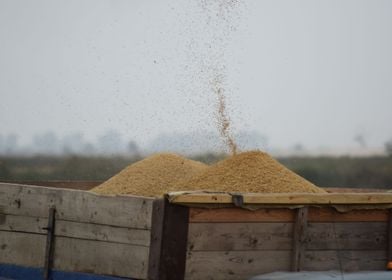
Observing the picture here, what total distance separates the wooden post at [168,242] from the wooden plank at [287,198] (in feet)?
0.27

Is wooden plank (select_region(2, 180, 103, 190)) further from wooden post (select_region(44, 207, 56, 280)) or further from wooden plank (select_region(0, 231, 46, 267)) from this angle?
wooden post (select_region(44, 207, 56, 280))

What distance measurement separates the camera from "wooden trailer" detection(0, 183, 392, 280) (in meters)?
4.32

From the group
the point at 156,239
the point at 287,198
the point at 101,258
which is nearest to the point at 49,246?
the point at 101,258

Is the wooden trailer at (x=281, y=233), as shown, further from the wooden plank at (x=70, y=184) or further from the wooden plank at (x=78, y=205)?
the wooden plank at (x=70, y=184)

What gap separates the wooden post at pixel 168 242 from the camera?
14.0 ft

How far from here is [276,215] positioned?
4.52m

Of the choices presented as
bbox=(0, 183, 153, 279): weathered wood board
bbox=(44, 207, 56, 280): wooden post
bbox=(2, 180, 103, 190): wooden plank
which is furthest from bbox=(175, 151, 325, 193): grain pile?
bbox=(2, 180, 103, 190): wooden plank

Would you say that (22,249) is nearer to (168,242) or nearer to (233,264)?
(168,242)

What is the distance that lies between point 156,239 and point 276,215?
2.36ft

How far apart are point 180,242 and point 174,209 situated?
184mm

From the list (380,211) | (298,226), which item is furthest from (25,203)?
(380,211)

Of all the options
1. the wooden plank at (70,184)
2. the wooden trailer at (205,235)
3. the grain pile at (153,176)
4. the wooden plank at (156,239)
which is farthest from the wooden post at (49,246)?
the wooden plank at (70,184)

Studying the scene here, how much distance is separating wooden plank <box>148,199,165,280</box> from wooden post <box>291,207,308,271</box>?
2.66ft

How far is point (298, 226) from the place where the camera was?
4539 mm
